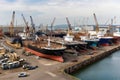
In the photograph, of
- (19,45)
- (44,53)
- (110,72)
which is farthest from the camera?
(19,45)

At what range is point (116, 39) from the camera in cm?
9394

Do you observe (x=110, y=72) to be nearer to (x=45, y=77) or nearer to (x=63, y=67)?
(x=63, y=67)

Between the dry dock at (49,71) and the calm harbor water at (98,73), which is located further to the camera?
the calm harbor water at (98,73)

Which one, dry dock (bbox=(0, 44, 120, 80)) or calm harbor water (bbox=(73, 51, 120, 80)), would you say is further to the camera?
calm harbor water (bbox=(73, 51, 120, 80))

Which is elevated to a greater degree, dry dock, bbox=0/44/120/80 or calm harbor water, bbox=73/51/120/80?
dry dock, bbox=0/44/120/80

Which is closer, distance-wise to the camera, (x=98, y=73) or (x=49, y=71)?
(x=49, y=71)

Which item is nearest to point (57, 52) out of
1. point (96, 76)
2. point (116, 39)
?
point (96, 76)

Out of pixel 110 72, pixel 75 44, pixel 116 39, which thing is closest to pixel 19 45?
pixel 75 44

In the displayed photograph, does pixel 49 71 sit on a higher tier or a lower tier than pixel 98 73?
higher

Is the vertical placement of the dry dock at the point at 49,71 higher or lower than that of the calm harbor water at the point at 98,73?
higher

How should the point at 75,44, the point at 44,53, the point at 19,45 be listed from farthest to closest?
the point at 19,45, the point at 75,44, the point at 44,53

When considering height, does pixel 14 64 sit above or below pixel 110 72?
above

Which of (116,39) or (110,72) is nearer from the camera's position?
(110,72)

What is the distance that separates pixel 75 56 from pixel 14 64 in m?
18.1
